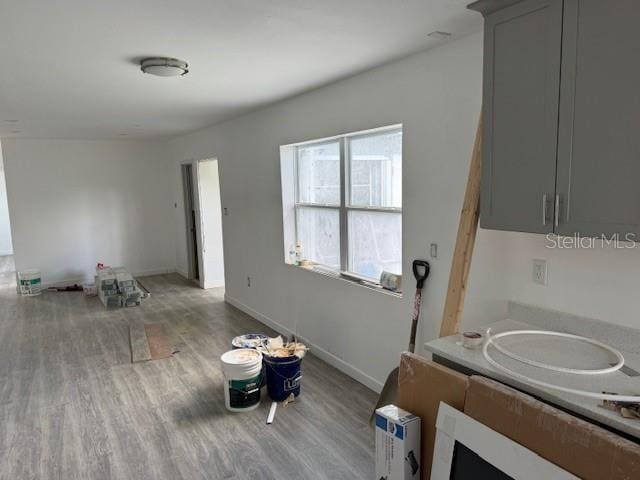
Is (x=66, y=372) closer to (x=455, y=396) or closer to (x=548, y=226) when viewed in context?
(x=455, y=396)

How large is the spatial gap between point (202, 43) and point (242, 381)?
223 cm

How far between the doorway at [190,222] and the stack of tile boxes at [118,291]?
1.39 m

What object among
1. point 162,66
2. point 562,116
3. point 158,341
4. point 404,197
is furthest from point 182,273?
point 562,116

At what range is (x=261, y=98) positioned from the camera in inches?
160

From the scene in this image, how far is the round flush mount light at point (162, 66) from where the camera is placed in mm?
2752

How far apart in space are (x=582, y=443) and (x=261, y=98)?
360 centimetres

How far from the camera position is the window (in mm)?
3266

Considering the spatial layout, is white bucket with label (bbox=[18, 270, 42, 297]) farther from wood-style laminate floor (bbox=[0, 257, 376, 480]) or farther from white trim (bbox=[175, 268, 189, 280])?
white trim (bbox=[175, 268, 189, 280])

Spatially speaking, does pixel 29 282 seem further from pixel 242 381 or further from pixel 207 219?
pixel 242 381

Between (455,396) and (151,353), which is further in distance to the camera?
(151,353)

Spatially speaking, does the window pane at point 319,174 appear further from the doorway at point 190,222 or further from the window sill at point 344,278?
the doorway at point 190,222

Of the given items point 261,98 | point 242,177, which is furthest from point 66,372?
point 261,98

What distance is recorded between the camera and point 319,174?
414 centimetres

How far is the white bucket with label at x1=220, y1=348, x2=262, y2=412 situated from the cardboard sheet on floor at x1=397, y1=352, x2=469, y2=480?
138cm
